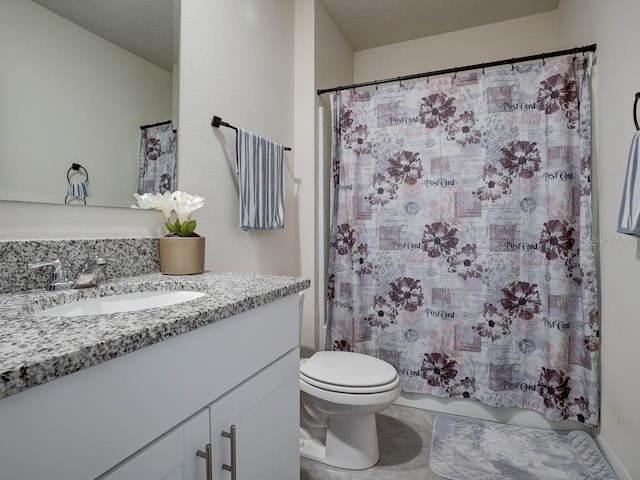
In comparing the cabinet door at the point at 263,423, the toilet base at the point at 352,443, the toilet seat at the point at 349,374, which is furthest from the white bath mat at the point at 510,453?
the cabinet door at the point at 263,423

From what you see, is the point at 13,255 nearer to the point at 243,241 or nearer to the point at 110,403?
the point at 110,403

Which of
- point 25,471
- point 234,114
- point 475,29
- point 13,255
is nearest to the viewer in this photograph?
point 25,471

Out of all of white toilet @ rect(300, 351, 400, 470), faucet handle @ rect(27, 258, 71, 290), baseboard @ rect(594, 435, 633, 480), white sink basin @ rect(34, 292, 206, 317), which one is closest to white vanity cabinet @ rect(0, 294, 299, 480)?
white sink basin @ rect(34, 292, 206, 317)

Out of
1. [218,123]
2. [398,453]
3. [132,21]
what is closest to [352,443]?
[398,453]

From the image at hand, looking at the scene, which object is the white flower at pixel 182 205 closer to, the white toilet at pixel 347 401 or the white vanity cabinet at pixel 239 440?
the white vanity cabinet at pixel 239 440

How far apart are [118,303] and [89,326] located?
1.30ft

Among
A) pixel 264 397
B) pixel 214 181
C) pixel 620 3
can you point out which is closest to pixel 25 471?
pixel 264 397

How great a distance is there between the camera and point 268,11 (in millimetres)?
1911

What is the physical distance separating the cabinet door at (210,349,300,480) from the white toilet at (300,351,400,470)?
0.36 m

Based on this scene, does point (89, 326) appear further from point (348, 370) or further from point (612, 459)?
point (612, 459)

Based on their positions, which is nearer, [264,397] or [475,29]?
[264,397]

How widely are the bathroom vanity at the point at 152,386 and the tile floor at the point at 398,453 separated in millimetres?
576

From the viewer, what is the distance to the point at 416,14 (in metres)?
2.40

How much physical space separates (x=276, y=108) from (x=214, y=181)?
748 mm
